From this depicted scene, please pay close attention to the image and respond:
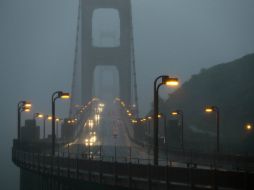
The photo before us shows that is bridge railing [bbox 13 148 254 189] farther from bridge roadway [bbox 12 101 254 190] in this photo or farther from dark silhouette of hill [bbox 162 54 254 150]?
dark silhouette of hill [bbox 162 54 254 150]

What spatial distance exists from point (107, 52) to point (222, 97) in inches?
819

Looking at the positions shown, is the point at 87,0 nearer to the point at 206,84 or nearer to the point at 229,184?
the point at 206,84

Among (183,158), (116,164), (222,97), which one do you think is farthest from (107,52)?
(116,164)

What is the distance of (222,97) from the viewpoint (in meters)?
111

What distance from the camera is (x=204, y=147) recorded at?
5522 cm

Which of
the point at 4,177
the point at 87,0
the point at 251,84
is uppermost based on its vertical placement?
the point at 87,0

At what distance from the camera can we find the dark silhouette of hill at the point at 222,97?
8875 cm

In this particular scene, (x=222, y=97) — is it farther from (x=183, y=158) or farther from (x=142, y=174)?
(x=142, y=174)

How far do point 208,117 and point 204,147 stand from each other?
44.2 meters

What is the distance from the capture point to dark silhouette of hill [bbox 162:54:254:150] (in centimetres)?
8875

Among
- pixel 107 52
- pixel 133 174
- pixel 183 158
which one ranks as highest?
pixel 107 52

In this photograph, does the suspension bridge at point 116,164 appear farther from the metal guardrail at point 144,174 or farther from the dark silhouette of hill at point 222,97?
the dark silhouette of hill at point 222,97

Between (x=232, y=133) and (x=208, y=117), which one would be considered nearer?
(x=232, y=133)

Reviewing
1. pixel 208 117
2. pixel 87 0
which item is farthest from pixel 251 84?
pixel 87 0
